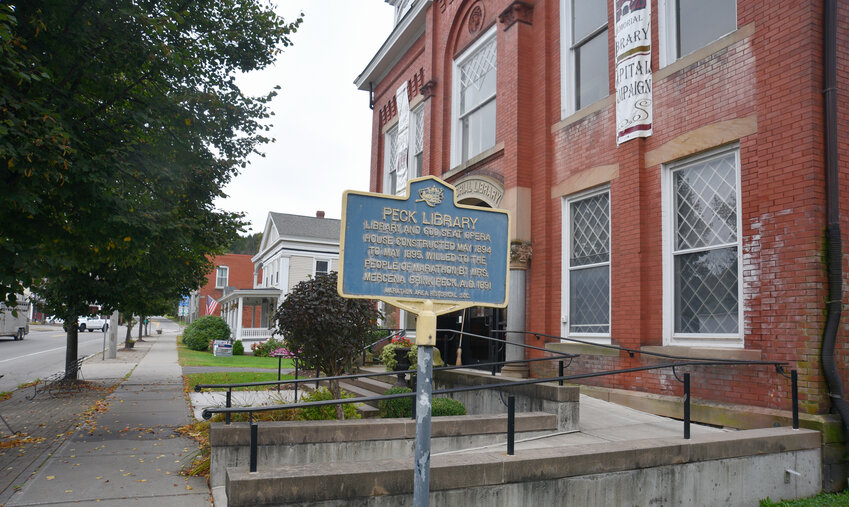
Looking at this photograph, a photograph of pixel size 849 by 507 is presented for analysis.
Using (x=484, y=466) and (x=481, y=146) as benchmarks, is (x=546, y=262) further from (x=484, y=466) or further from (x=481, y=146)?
(x=484, y=466)

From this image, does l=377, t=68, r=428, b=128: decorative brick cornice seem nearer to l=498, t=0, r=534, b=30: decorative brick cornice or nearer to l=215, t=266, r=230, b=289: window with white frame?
l=498, t=0, r=534, b=30: decorative brick cornice

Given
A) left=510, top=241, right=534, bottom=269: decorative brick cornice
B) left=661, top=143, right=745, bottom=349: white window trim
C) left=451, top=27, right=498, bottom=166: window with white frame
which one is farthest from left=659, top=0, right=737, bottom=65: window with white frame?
left=451, top=27, right=498, bottom=166: window with white frame

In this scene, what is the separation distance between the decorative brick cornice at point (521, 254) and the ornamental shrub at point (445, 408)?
11.0 ft

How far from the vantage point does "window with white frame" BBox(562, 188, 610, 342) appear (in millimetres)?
9453

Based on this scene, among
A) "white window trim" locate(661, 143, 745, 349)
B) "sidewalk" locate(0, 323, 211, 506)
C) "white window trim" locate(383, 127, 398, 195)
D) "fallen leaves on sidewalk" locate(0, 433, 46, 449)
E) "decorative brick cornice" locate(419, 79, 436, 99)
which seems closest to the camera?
"sidewalk" locate(0, 323, 211, 506)

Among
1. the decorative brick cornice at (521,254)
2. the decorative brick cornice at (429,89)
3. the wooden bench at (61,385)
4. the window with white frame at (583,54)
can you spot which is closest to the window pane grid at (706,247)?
the window with white frame at (583,54)

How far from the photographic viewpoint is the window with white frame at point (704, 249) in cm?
742

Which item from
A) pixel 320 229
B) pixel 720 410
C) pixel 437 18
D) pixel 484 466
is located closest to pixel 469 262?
pixel 484 466

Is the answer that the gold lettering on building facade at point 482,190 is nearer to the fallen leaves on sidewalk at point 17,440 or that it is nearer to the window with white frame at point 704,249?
the window with white frame at point 704,249

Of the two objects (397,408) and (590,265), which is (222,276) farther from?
(397,408)

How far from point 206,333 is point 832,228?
33.7 metres

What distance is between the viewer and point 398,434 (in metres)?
6.66

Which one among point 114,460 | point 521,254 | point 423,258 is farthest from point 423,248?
point 521,254

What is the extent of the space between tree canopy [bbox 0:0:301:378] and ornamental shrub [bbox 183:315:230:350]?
25.7 metres
